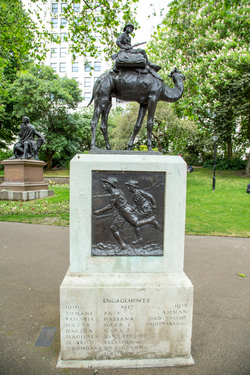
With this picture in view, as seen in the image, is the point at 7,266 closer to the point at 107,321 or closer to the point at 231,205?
the point at 107,321

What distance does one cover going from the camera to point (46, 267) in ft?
15.3

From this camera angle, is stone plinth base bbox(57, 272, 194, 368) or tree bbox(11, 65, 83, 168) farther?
tree bbox(11, 65, 83, 168)

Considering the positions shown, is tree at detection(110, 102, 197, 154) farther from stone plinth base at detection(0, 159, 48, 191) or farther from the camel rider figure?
the camel rider figure

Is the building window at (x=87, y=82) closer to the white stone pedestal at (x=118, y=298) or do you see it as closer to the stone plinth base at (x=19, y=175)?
the stone plinth base at (x=19, y=175)

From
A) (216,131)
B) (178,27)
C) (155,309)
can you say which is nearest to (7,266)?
(155,309)

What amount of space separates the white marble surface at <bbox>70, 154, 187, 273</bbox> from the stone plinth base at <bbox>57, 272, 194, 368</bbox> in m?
0.13

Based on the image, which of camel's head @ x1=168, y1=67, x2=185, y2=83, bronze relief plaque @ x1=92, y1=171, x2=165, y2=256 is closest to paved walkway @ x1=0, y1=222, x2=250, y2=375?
bronze relief plaque @ x1=92, y1=171, x2=165, y2=256

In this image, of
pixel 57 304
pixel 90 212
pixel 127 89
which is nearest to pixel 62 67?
pixel 127 89

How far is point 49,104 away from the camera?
2773 centimetres

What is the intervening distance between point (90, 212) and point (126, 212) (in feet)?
1.23

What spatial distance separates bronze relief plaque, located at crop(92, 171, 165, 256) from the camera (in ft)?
8.03

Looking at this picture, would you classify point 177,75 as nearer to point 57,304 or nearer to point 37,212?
point 57,304

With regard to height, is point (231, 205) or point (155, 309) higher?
point (155, 309)

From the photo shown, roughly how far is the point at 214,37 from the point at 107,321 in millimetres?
20649
